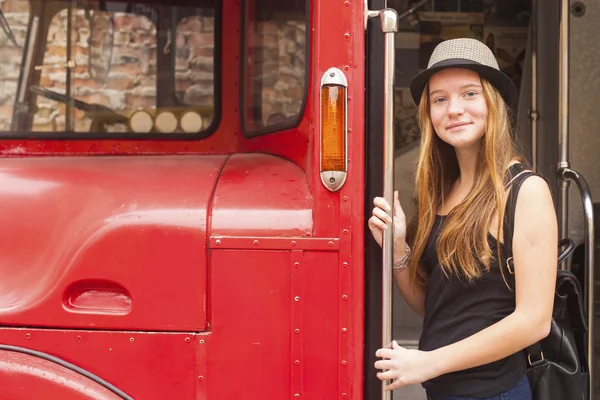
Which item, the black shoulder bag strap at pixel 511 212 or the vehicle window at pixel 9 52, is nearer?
the black shoulder bag strap at pixel 511 212

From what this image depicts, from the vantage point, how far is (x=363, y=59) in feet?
5.21

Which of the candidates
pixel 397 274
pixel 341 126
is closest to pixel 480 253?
pixel 397 274

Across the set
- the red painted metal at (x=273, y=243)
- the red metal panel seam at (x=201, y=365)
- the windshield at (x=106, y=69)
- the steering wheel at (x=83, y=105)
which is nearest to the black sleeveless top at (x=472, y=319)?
the red painted metal at (x=273, y=243)

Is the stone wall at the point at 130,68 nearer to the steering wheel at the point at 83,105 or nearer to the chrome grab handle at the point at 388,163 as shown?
the steering wheel at the point at 83,105

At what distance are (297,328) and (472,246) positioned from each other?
0.44m

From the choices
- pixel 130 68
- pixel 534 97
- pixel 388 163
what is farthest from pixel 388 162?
pixel 534 97

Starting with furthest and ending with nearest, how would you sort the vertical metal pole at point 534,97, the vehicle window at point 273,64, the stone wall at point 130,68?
the vertical metal pole at point 534,97
the stone wall at point 130,68
the vehicle window at point 273,64

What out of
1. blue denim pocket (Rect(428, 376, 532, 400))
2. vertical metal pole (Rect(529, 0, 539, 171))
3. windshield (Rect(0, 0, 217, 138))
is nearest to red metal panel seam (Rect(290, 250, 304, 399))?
blue denim pocket (Rect(428, 376, 532, 400))

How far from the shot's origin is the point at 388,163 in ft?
4.89

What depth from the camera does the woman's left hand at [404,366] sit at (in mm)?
1432

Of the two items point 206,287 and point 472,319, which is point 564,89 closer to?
point 472,319

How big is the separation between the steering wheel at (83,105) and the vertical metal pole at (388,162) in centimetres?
96

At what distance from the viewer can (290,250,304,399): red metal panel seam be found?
62.0 inches

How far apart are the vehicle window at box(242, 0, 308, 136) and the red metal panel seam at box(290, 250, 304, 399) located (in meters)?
0.42
